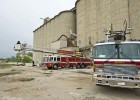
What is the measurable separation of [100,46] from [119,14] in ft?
113

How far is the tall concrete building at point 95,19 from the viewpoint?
140 ft

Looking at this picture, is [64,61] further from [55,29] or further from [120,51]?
[55,29]

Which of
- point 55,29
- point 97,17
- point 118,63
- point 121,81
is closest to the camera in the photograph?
point 121,81

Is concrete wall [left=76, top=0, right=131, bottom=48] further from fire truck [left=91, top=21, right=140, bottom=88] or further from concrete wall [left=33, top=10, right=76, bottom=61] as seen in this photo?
fire truck [left=91, top=21, right=140, bottom=88]

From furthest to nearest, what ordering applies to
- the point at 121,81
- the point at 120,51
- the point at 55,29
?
the point at 55,29
the point at 120,51
the point at 121,81

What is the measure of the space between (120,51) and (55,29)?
2797 inches

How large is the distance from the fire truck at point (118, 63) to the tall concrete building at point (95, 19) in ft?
78.7

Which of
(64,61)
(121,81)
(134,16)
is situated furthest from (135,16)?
(121,81)

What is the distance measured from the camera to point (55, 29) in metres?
81.8

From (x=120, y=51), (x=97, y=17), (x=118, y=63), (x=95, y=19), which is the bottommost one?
(x=118, y=63)

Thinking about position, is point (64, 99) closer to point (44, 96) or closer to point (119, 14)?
point (44, 96)

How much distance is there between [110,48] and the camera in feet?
38.6

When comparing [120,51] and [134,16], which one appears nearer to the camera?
[120,51]

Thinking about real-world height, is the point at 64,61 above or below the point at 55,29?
below
